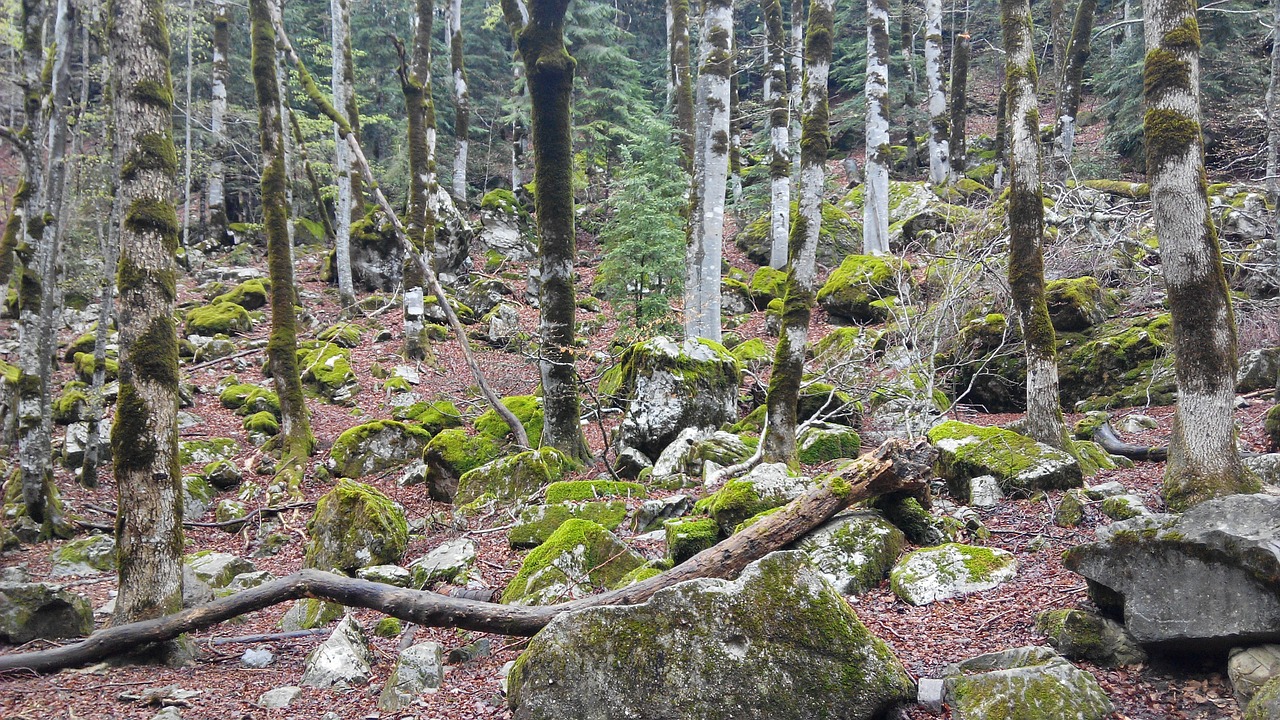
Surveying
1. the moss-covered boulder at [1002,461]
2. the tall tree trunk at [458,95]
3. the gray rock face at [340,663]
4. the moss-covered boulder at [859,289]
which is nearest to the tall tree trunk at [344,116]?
the tall tree trunk at [458,95]

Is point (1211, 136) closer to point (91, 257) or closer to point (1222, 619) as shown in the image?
point (1222, 619)

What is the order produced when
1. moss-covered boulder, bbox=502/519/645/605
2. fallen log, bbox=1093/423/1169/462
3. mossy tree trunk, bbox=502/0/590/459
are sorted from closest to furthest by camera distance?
moss-covered boulder, bbox=502/519/645/605
fallen log, bbox=1093/423/1169/462
mossy tree trunk, bbox=502/0/590/459

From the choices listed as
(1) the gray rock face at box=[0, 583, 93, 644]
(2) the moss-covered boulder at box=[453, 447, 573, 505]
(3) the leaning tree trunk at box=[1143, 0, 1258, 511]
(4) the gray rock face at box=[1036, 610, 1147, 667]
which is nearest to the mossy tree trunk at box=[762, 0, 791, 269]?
(2) the moss-covered boulder at box=[453, 447, 573, 505]

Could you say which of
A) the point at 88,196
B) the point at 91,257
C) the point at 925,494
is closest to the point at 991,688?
the point at 925,494

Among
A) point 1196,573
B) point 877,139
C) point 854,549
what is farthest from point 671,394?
point 877,139

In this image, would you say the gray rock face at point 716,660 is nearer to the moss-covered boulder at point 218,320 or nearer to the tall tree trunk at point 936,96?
the moss-covered boulder at point 218,320

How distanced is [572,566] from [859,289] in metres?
11.9

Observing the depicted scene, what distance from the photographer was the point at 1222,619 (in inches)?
147

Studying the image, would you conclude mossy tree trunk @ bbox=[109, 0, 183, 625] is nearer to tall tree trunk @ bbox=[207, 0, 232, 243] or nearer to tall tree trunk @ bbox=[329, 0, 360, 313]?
tall tree trunk @ bbox=[329, 0, 360, 313]

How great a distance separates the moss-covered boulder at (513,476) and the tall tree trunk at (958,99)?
1836 cm

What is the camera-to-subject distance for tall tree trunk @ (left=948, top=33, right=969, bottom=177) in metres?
21.2

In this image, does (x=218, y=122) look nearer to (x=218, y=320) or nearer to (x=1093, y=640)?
(x=218, y=320)

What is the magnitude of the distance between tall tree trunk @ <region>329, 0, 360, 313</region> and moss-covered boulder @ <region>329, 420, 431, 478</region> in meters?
8.41

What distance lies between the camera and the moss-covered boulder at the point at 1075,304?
38.7 ft
